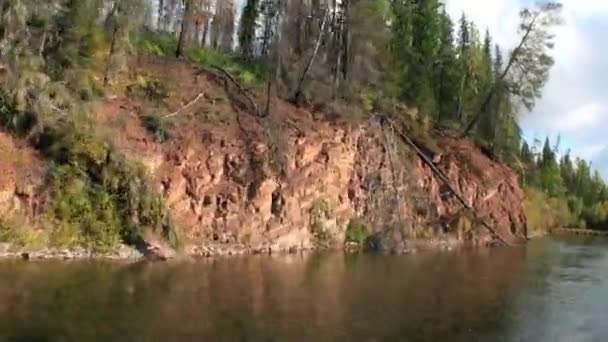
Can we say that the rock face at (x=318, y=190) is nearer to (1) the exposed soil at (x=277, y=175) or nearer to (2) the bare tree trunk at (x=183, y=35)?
(1) the exposed soil at (x=277, y=175)

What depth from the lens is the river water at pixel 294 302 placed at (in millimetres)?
21828

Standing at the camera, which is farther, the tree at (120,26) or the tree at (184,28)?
the tree at (184,28)

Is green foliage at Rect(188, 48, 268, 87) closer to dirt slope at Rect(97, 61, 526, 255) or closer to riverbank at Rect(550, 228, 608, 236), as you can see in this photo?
dirt slope at Rect(97, 61, 526, 255)

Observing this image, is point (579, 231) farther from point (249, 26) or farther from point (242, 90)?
point (242, 90)

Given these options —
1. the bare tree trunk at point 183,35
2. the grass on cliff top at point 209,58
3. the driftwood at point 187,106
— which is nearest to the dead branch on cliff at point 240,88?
the grass on cliff top at point 209,58

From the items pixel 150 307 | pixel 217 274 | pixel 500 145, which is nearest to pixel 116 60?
pixel 217 274

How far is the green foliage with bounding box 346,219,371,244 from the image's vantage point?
2203 inches

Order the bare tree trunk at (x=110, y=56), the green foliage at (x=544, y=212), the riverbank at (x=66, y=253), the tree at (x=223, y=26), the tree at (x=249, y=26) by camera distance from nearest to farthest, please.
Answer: the riverbank at (x=66, y=253)
the bare tree trunk at (x=110, y=56)
the tree at (x=223, y=26)
the tree at (x=249, y=26)
the green foliage at (x=544, y=212)

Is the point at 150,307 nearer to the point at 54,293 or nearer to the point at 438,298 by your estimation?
the point at 54,293

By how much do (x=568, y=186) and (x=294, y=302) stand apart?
116 m

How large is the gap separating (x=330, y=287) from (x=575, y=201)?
94.1 meters

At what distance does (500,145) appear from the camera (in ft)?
250

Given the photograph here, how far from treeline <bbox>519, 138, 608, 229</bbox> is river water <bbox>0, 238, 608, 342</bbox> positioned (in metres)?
52.3

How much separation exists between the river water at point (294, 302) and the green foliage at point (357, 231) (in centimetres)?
1328
